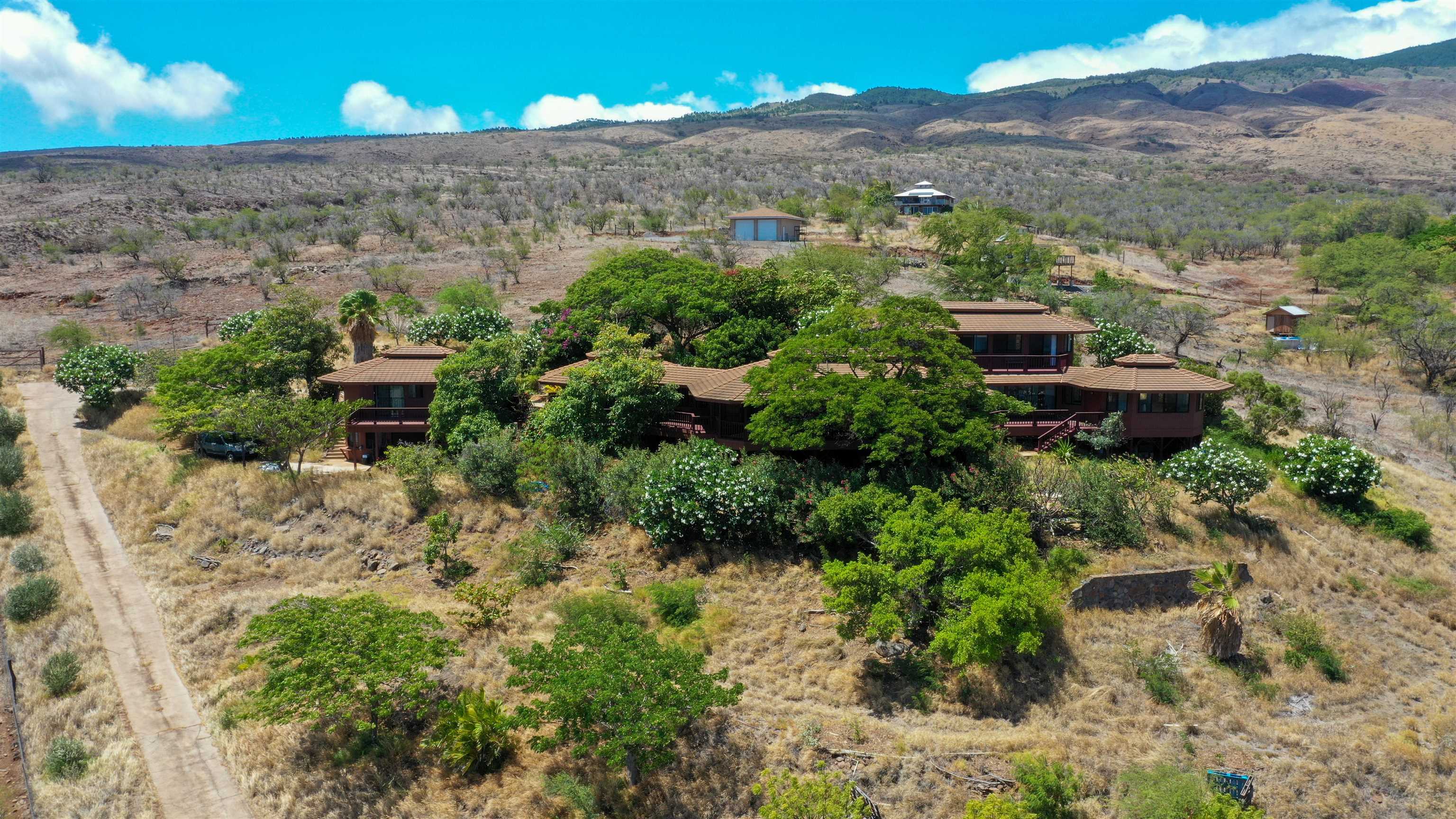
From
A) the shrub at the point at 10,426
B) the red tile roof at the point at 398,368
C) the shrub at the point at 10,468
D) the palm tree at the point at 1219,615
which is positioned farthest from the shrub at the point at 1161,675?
the shrub at the point at 10,426

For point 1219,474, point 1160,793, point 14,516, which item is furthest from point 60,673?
point 1219,474

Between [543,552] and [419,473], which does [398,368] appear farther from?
[543,552]

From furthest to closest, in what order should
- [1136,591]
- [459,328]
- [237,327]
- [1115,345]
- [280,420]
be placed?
[237,327]
[459,328]
[1115,345]
[280,420]
[1136,591]

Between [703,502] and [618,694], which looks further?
[703,502]

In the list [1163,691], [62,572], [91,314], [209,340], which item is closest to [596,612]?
[1163,691]

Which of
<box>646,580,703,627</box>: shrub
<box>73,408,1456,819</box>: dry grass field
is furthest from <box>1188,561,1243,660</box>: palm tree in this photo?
<box>646,580,703,627</box>: shrub

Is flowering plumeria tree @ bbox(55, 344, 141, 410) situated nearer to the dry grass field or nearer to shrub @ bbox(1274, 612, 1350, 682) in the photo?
the dry grass field

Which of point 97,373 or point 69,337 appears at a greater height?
point 69,337
